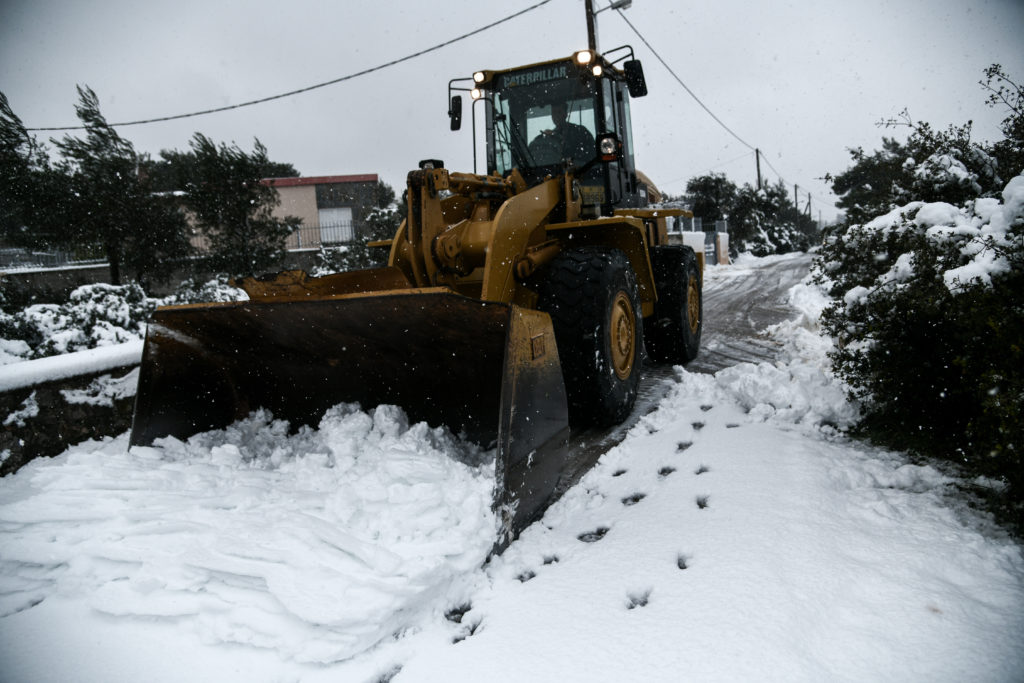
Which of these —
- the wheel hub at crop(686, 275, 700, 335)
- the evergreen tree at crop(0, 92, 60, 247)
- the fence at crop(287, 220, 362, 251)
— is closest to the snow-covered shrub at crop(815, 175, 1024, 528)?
the wheel hub at crop(686, 275, 700, 335)


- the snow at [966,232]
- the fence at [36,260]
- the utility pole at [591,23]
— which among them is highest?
the utility pole at [591,23]

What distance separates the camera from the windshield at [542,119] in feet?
15.9

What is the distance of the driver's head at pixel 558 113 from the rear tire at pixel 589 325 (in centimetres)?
156

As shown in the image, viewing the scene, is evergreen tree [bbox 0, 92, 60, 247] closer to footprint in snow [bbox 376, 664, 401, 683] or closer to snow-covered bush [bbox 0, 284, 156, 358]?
snow-covered bush [bbox 0, 284, 156, 358]

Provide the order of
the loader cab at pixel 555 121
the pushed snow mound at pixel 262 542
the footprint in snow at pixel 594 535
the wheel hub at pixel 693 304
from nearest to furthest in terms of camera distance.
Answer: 1. the pushed snow mound at pixel 262 542
2. the footprint in snow at pixel 594 535
3. the loader cab at pixel 555 121
4. the wheel hub at pixel 693 304

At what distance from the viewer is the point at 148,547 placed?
78.4 inches

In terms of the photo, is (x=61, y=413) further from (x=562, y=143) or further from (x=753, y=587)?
(x=562, y=143)

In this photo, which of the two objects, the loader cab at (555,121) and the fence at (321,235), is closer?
the loader cab at (555,121)

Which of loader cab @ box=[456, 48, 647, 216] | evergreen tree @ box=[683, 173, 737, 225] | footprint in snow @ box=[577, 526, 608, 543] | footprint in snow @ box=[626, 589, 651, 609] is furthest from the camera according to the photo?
evergreen tree @ box=[683, 173, 737, 225]

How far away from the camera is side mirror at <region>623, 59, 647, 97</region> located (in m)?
4.49

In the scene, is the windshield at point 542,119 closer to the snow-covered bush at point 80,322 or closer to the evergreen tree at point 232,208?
the snow-covered bush at point 80,322

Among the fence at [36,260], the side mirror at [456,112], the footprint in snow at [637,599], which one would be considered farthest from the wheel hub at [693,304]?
the fence at [36,260]

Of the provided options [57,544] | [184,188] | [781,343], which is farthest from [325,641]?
[184,188]

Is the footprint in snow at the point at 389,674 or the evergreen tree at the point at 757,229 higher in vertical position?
the evergreen tree at the point at 757,229
